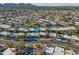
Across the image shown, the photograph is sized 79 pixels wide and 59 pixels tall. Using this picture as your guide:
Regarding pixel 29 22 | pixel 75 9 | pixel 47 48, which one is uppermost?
pixel 75 9

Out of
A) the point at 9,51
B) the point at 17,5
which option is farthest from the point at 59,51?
the point at 17,5

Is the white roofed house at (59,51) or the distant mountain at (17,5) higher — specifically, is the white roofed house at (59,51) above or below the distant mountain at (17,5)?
below

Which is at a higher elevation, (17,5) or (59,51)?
(17,5)

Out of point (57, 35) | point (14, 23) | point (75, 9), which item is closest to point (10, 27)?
point (14, 23)

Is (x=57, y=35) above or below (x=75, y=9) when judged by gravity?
below

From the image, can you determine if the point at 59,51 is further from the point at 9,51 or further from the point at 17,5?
the point at 17,5

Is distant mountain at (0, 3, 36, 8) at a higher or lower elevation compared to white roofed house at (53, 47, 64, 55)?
higher

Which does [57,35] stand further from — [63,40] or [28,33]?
[28,33]

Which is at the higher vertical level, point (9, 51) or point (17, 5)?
point (17, 5)

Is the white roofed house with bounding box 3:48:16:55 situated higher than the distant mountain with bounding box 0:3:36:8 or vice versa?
the distant mountain with bounding box 0:3:36:8

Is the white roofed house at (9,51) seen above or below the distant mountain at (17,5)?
below
